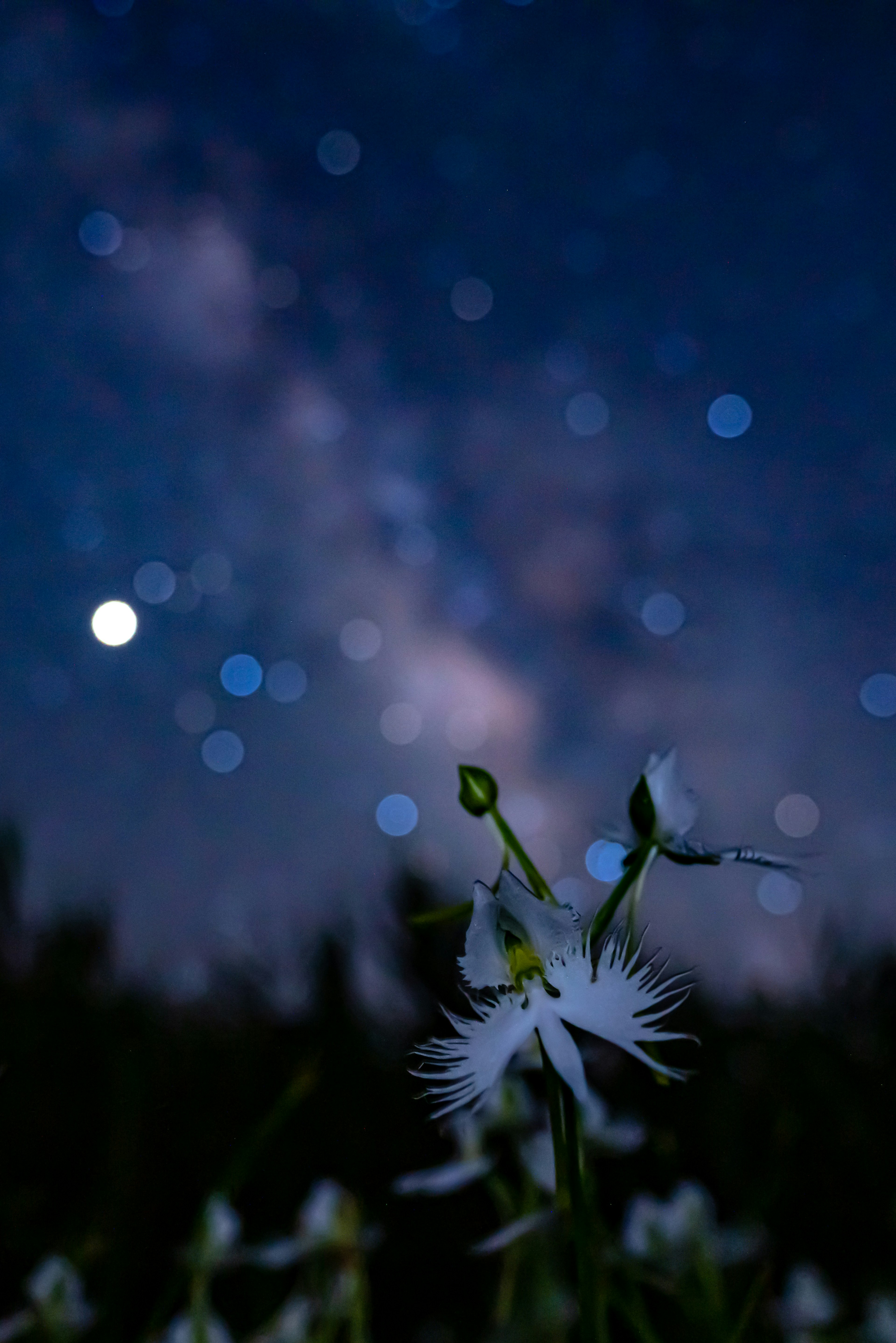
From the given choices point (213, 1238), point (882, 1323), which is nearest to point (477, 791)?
point (213, 1238)

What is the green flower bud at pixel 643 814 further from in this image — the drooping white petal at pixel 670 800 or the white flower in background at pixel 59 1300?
the white flower in background at pixel 59 1300

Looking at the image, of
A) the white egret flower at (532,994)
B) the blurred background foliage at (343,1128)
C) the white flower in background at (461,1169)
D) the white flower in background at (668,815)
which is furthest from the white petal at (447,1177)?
the blurred background foliage at (343,1128)

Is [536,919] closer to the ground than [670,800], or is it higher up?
closer to the ground

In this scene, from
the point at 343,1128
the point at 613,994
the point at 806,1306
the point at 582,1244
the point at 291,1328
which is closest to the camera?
the point at 582,1244

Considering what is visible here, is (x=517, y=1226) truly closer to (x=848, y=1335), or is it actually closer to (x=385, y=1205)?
(x=848, y=1335)

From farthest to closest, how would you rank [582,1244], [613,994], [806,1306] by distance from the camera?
[806,1306], [613,994], [582,1244]

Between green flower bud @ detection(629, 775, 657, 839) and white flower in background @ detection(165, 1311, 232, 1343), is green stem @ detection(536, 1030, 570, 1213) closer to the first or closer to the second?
green flower bud @ detection(629, 775, 657, 839)

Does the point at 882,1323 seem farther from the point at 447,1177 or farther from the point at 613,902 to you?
the point at 613,902

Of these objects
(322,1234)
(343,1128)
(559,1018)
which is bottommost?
(322,1234)
